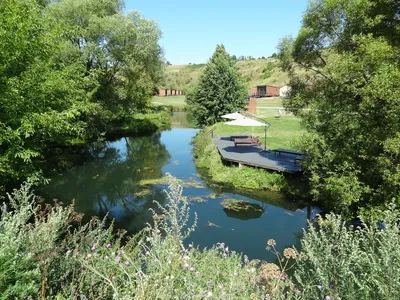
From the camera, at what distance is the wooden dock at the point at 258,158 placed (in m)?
13.5

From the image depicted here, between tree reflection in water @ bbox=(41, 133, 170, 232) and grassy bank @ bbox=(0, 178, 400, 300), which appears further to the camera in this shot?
tree reflection in water @ bbox=(41, 133, 170, 232)

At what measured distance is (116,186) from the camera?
14.4m

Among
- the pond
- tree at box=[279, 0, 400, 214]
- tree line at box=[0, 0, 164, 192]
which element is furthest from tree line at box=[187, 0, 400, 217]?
tree line at box=[0, 0, 164, 192]

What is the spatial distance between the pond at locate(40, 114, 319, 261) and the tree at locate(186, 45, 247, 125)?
9843 millimetres

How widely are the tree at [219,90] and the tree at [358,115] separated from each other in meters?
17.5

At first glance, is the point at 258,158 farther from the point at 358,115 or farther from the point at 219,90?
the point at 219,90

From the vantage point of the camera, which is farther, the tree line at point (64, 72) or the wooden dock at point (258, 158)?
the wooden dock at point (258, 158)

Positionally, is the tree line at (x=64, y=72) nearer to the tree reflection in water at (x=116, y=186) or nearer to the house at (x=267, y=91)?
the tree reflection in water at (x=116, y=186)

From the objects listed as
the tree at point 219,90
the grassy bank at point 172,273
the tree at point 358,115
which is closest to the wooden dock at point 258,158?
the tree at point 358,115

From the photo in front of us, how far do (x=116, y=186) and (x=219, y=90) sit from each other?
1709 cm

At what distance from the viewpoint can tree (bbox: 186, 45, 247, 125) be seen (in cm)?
2858

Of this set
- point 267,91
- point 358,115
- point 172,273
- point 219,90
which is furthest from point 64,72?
point 267,91

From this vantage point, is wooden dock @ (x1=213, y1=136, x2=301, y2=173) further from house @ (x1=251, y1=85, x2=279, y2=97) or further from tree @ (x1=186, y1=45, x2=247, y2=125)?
house @ (x1=251, y1=85, x2=279, y2=97)

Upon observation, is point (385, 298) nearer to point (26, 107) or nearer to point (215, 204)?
point (26, 107)
